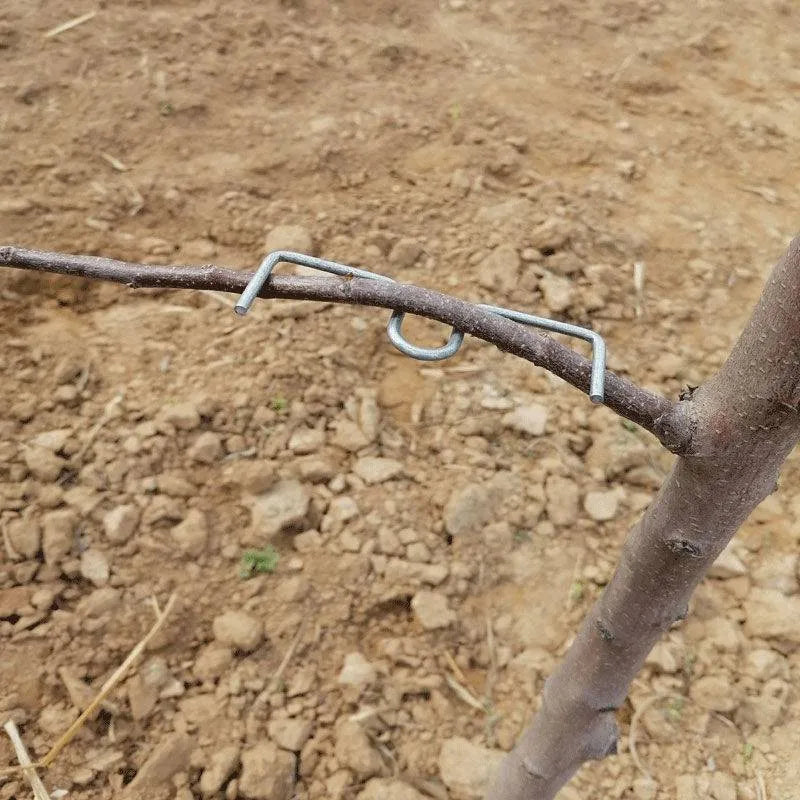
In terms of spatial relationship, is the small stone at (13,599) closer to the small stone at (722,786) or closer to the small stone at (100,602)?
the small stone at (100,602)

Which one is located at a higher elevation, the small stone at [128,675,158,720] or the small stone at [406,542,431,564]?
the small stone at [406,542,431,564]

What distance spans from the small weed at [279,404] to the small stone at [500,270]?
0.78 metres

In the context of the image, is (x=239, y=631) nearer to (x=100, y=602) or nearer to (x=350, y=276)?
(x=100, y=602)

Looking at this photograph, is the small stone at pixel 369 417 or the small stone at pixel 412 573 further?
the small stone at pixel 369 417

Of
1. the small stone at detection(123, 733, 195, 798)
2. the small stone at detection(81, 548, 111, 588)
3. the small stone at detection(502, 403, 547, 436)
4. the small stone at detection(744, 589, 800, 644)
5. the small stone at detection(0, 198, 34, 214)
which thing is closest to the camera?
the small stone at detection(123, 733, 195, 798)

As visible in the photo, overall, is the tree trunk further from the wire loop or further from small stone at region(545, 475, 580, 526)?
small stone at region(545, 475, 580, 526)

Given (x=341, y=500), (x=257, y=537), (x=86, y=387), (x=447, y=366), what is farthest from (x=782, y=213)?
(x=86, y=387)

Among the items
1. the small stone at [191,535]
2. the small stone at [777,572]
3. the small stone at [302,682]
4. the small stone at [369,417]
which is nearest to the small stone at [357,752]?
the small stone at [302,682]

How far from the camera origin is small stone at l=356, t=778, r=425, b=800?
4.93ft

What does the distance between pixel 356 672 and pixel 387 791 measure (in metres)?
0.25

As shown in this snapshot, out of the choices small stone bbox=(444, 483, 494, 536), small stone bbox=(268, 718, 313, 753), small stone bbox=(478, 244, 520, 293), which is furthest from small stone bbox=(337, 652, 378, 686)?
small stone bbox=(478, 244, 520, 293)

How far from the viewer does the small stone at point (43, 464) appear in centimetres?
180

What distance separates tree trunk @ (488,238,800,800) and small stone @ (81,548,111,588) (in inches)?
39.1

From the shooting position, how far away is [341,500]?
6.23 ft
